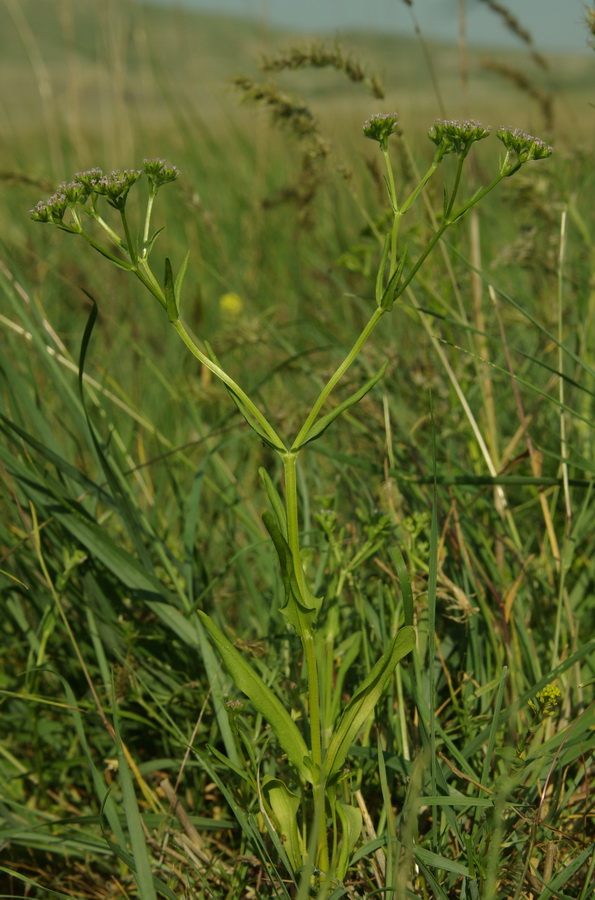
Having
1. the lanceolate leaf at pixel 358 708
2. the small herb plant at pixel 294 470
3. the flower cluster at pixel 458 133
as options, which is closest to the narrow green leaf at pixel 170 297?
the small herb plant at pixel 294 470

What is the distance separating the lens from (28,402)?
146cm

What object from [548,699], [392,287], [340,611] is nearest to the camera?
[392,287]

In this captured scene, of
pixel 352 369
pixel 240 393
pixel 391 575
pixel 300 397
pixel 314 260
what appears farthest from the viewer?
pixel 314 260

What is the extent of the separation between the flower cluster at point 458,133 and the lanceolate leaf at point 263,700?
67cm

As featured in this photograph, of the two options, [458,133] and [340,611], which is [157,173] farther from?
Result: [340,611]

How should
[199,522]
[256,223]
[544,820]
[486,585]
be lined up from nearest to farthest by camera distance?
[544,820] < [486,585] < [199,522] < [256,223]

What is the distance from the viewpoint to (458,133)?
0.98 m

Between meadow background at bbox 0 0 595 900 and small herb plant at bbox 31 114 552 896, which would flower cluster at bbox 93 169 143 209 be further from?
meadow background at bbox 0 0 595 900

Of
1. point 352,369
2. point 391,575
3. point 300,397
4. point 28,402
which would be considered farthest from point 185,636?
point 300,397

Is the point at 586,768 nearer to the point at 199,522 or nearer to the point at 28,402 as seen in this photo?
the point at 199,522

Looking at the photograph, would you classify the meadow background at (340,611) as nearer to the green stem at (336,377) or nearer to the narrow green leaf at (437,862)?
the narrow green leaf at (437,862)

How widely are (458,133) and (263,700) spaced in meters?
0.75

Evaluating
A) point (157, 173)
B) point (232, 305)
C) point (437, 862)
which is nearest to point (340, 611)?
point (437, 862)

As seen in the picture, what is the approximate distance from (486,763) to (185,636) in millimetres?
573
